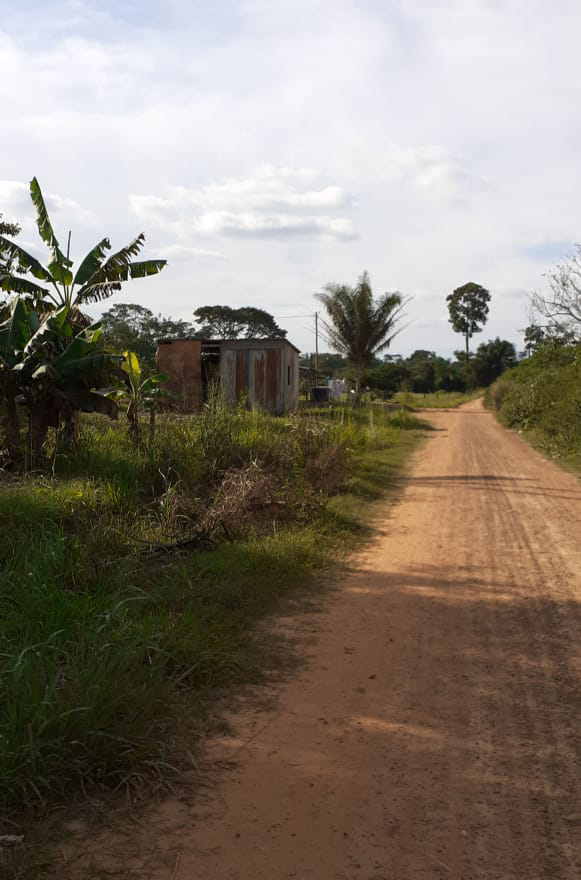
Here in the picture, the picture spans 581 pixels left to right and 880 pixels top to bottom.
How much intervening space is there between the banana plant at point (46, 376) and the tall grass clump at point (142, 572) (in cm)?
56

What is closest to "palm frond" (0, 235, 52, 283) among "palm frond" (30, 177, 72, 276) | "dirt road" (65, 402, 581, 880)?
"palm frond" (30, 177, 72, 276)

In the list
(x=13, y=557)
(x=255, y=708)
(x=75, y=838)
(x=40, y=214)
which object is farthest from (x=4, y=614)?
(x=40, y=214)

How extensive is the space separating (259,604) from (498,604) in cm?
197

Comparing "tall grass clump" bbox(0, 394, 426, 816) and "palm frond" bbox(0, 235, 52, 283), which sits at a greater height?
"palm frond" bbox(0, 235, 52, 283)

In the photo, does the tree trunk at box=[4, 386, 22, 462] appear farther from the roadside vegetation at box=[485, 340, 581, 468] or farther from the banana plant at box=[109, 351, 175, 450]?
the roadside vegetation at box=[485, 340, 581, 468]

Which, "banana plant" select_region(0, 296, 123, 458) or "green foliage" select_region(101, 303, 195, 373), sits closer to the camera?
"banana plant" select_region(0, 296, 123, 458)

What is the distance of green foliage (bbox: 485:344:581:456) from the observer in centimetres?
1841

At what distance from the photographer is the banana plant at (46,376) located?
10758 millimetres

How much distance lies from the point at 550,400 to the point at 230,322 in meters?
35.6

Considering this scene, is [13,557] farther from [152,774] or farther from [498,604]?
[498,604]

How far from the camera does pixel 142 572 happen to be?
21.6ft

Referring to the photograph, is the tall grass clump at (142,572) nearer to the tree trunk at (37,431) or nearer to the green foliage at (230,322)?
the tree trunk at (37,431)

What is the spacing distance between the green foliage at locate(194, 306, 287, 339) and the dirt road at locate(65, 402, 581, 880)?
4840cm

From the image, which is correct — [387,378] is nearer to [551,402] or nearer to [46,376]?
[551,402]
